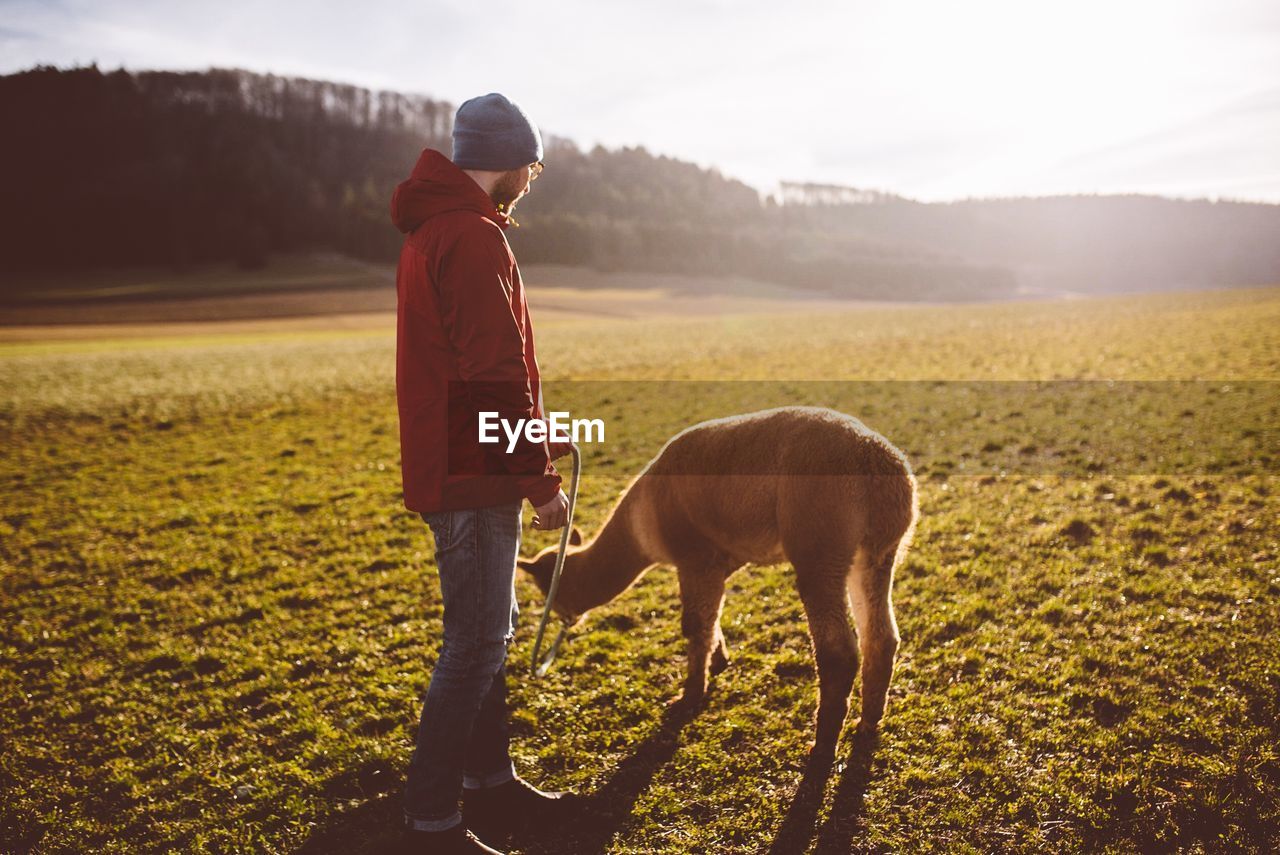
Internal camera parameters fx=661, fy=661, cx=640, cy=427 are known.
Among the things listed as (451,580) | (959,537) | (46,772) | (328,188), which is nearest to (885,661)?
(451,580)

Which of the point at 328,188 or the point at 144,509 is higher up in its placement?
the point at 328,188

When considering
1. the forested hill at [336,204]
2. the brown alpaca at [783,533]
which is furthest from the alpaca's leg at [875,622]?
the forested hill at [336,204]

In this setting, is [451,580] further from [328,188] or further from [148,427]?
[328,188]

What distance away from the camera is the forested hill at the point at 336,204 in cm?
8288

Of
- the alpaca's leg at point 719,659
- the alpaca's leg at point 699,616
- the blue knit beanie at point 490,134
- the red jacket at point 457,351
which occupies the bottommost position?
the alpaca's leg at point 719,659

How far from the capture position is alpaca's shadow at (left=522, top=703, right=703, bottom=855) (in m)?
3.41

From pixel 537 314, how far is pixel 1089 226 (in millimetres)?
187580

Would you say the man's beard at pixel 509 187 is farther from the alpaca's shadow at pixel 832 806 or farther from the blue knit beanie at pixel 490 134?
the alpaca's shadow at pixel 832 806

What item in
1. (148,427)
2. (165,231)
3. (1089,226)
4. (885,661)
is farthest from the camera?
(1089,226)

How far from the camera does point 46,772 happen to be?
418 cm

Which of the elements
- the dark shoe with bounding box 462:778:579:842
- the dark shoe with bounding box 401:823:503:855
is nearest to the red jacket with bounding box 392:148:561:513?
the dark shoe with bounding box 401:823:503:855

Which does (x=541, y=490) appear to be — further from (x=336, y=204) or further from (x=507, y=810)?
(x=336, y=204)

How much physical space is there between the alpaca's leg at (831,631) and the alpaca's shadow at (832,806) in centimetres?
28

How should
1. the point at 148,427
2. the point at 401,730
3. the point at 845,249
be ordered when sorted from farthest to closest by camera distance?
the point at 845,249
the point at 148,427
the point at 401,730
